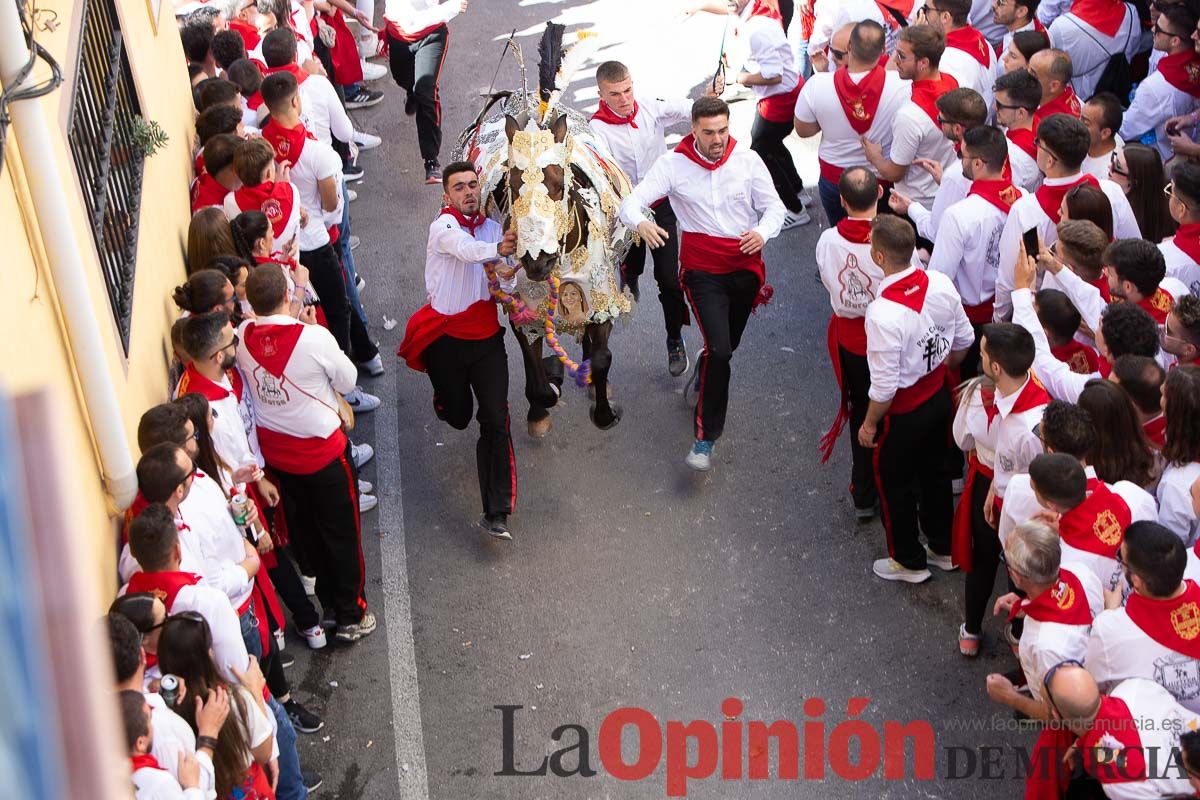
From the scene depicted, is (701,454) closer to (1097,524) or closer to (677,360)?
(677,360)

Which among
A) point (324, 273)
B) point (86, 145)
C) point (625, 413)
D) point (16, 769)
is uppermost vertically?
point (16, 769)

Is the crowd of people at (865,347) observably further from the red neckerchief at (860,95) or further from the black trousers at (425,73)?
the black trousers at (425,73)

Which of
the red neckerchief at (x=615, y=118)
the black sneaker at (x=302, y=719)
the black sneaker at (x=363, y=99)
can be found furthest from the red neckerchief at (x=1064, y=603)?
the black sneaker at (x=363, y=99)

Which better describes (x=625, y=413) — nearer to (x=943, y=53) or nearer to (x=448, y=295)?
(x=448, y=295)

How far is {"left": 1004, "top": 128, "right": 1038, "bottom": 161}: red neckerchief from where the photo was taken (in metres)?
7.27

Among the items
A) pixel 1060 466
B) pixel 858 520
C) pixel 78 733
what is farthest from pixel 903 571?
pixel 78 733

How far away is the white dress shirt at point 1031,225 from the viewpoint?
6.53 meters

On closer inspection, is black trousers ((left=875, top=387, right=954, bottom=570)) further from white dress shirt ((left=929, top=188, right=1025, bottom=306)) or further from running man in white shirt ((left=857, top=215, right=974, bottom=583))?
white dress shirt ((left=929, top=188, right=1025, bottom=306))

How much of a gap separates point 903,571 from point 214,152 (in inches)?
159

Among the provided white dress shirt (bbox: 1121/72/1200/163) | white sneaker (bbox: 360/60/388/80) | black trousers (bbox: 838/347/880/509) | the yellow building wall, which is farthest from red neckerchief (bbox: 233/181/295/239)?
white sneaker (bbox: 360/60/388/80)

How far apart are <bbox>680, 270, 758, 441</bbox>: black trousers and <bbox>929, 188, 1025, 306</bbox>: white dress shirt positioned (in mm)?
1065

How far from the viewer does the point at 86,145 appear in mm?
5645

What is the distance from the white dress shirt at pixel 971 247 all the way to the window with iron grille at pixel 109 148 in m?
3.76

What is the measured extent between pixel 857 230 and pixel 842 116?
1.92 m
